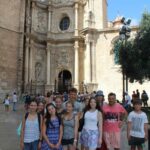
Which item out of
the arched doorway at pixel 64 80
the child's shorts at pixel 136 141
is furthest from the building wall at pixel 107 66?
the child's shorts at pixel 136 141

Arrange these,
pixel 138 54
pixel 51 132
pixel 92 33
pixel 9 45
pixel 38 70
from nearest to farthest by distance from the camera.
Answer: pixel 51 132, pixel 138 54, pixel 9 45, pixel 92 33, pixel 38 70

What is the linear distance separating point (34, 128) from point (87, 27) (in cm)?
2536

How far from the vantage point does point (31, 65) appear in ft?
103

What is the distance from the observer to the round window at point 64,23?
34062 mm

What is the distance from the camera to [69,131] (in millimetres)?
6035

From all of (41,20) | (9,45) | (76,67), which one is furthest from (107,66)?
(9,45)

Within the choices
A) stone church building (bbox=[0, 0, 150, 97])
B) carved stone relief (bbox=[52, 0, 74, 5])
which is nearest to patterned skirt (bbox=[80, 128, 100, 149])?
stone church building (bbox=[0, 0, 150, 97])

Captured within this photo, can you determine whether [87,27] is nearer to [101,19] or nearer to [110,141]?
[101,19]

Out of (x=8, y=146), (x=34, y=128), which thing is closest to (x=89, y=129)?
(x=34, y=128)

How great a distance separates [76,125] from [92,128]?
348 millimetres

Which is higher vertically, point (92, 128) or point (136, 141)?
point (92, 128)

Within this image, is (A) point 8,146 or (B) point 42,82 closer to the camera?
(A) point 8,146

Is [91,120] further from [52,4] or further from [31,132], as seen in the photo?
[52,4]

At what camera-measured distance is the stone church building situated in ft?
→ 97.0
